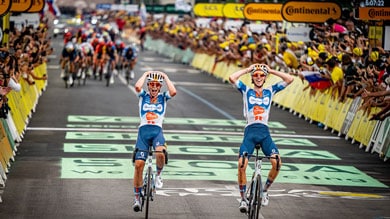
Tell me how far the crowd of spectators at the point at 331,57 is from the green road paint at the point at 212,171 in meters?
2.19

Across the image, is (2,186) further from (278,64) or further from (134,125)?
(278,64)

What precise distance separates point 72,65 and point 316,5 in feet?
34.2

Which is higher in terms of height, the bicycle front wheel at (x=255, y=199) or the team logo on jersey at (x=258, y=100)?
the team logo on jersey at (x=258, y=100)

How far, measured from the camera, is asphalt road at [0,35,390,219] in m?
17.1

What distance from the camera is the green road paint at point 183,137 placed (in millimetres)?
26094

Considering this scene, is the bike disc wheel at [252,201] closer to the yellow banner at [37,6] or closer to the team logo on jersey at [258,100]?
the team logo on jersey at [258,100]

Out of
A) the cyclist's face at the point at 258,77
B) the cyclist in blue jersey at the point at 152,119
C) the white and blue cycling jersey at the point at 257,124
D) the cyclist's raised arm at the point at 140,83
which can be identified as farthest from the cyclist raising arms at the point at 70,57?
the cyclist's face at the point at 258,77

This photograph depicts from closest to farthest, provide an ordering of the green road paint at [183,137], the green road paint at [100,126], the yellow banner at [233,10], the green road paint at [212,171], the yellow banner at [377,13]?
the green road paint at [212,171] → the yellow banner at [377,13] → the green road paint at [183,137] → the green road paint at [100,126] → the yellow banner at [233,10]

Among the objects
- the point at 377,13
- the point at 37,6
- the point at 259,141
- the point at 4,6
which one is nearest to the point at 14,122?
the point at 4,6

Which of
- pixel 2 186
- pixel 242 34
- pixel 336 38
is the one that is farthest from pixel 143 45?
pixel 2 186

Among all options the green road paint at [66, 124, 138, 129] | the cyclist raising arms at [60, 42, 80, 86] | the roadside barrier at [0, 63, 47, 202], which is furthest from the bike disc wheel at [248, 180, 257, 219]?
the cyclist raising arms at [60, 42, 80, 86]

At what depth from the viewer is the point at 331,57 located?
1156 inches

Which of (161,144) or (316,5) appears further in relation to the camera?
(316,5)

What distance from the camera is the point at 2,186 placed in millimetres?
18609
